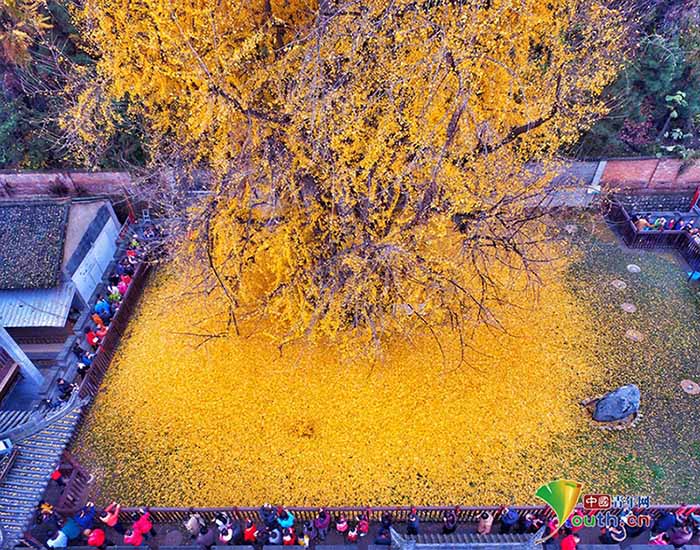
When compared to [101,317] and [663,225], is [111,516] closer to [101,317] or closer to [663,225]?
[101,317]

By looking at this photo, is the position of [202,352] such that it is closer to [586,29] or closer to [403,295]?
[403,295]

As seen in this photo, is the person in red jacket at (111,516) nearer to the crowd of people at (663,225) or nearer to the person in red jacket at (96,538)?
the person in red jacket at (96,538)

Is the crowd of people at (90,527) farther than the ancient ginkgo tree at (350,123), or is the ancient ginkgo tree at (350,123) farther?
the crowd of people at (90,527)

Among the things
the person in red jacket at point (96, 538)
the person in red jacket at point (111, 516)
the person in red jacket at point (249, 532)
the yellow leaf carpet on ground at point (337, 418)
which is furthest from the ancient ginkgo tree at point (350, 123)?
the person in red jacket at point (96, 538)

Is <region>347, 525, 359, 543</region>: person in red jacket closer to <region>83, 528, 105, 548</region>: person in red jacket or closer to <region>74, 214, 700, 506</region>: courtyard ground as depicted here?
<region>74, 214, 700, 506</region>: courtyard ground

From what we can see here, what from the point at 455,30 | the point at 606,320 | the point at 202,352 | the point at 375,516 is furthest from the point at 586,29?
the point at 202,352

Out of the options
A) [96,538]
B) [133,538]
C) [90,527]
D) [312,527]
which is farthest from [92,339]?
[312,527]
